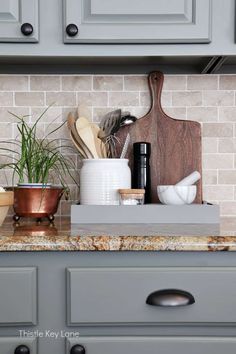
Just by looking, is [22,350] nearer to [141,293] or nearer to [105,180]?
[141,293]

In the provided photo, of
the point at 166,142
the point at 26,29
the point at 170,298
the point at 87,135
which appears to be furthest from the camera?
the point at 166,142

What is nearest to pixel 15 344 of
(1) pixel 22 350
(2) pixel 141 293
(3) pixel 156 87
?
(1) pixel 22 350

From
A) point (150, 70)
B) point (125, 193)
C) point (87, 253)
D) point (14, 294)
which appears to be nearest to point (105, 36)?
point (150, 70)

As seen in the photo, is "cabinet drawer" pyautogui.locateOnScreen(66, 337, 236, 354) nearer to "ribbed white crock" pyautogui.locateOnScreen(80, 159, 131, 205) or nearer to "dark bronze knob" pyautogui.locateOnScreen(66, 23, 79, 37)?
"ribbed white crock" pyautogui.locateOnScreen(80, 159, 131, 205)

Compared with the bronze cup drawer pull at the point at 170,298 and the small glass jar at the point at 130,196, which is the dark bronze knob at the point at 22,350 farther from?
the small glass jar at the point at 130,196

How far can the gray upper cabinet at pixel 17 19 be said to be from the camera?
142 centimetres

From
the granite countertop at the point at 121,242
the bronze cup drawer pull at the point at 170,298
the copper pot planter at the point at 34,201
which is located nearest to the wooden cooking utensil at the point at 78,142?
the copper pot planter at the point at 34,201

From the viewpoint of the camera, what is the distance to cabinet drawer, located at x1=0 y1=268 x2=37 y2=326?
1124mm

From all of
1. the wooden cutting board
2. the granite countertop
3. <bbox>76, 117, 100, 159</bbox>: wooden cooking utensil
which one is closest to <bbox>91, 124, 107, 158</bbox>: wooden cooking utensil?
<bbox>76, 117, 100, 159</bbox>: wooden cooking utensil

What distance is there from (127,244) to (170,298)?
6.8 inches

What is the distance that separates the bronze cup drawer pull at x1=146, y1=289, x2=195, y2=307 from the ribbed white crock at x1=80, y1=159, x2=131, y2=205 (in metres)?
0.45

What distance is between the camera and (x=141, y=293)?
44.3 inches

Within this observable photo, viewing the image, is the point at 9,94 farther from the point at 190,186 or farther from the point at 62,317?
the point at 62,317

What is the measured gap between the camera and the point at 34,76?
1.78m
